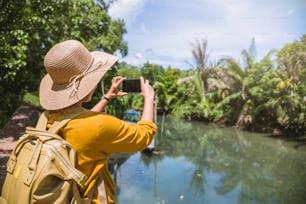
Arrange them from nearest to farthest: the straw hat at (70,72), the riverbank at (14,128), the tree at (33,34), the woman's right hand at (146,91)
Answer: the straw hat at (70,72) < the woman's right hand at (146,91) < the tree at (33,34) < the riverbank at (14,128)

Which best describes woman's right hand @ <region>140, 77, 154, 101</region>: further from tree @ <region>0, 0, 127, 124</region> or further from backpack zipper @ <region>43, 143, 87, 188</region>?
tree @ <region>0, 0, 127, 124</region>

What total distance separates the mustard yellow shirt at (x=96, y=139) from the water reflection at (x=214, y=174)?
3156 mm

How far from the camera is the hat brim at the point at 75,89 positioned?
889 mm

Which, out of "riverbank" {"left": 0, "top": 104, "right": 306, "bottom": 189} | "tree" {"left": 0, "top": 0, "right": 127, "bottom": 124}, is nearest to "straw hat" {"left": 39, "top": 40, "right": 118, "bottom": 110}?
"tree" {"left": 0, "top": 0, "right": 127, "bottom": 124}

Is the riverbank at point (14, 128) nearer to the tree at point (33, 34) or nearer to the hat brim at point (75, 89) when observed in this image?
the tree at point (33, 34)

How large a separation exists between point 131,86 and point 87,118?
1.12 ft

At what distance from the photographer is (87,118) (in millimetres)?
827

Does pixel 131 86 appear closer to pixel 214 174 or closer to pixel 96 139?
pixel 96 139

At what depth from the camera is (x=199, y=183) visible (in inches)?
197

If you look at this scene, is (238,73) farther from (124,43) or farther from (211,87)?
(124,43)

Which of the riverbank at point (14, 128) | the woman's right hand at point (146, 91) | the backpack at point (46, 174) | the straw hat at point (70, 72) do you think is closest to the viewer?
the backpack at point (46, 174)

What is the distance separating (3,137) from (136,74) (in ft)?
43.3

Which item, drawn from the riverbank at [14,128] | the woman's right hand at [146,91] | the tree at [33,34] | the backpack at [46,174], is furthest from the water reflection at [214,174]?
the backpack at [46,174]

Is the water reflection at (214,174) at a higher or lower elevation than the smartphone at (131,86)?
lower
